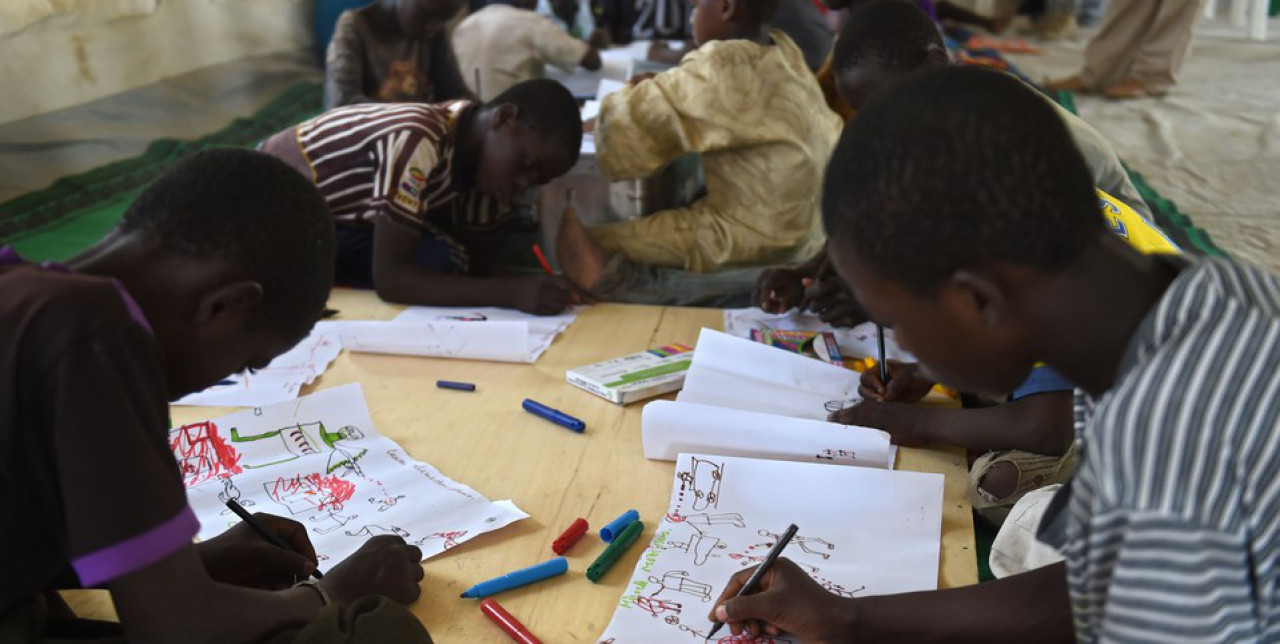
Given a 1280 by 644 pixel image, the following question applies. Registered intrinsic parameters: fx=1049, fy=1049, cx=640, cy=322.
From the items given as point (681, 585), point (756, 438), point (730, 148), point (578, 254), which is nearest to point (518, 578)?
point (681, 585)

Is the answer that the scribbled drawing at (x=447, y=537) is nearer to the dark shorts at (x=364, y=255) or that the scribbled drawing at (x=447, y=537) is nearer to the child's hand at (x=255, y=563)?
the child's hand at (x=255, y=563)

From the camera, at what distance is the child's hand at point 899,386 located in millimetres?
1590

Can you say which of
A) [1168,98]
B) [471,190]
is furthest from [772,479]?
[1168,98]

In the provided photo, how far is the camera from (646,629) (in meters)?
1.08

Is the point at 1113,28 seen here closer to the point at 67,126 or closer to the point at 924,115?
the point at 67,126

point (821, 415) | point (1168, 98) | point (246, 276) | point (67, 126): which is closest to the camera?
point (246, 276)

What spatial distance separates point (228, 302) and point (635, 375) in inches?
32.2

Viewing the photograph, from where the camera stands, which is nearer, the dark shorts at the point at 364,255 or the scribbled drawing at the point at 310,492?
the scribbled drawing at the point at 310,492

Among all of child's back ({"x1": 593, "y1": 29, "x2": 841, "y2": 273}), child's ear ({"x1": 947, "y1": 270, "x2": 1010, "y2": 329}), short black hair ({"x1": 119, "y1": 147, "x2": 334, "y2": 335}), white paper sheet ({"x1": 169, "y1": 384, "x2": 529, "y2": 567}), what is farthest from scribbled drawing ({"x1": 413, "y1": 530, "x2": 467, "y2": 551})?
child's back ({"x1": 593, "y1": 29, "x2": 841, "y2": 273})

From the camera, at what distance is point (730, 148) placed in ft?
7.98

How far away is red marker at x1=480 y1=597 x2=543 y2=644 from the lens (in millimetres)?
1061

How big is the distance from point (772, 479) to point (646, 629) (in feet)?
1.08

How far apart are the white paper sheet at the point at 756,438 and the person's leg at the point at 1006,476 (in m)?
0.12

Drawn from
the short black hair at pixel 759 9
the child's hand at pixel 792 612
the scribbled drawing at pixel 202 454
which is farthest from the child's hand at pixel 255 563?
the short black hair at pixel 759 9
